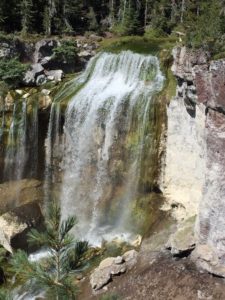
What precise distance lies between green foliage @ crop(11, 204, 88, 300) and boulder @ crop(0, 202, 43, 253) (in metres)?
11.6

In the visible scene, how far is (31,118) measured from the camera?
2286 cm

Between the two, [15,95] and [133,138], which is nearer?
[133,138]

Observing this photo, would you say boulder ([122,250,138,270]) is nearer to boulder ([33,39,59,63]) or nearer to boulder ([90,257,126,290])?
boulder ([90,257,126,290])

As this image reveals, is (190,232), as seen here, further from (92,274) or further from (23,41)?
(23,41)

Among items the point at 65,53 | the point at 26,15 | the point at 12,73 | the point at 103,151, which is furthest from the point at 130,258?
the point at 26,15

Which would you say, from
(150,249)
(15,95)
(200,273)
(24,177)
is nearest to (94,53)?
(15,95)

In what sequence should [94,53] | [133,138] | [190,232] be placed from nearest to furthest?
[190,232], [133,138], [94,53]

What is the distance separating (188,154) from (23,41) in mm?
16851

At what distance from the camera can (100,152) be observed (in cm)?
2169

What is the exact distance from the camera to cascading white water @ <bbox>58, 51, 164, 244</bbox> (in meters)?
21.0

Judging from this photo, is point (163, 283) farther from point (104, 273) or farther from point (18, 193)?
point (18, 193)

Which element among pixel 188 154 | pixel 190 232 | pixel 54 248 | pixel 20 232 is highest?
pixel 54 248

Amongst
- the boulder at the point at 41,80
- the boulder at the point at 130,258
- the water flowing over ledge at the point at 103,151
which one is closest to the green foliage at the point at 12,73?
the boulder at the point at 41,80

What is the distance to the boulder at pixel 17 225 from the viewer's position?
2014cm
